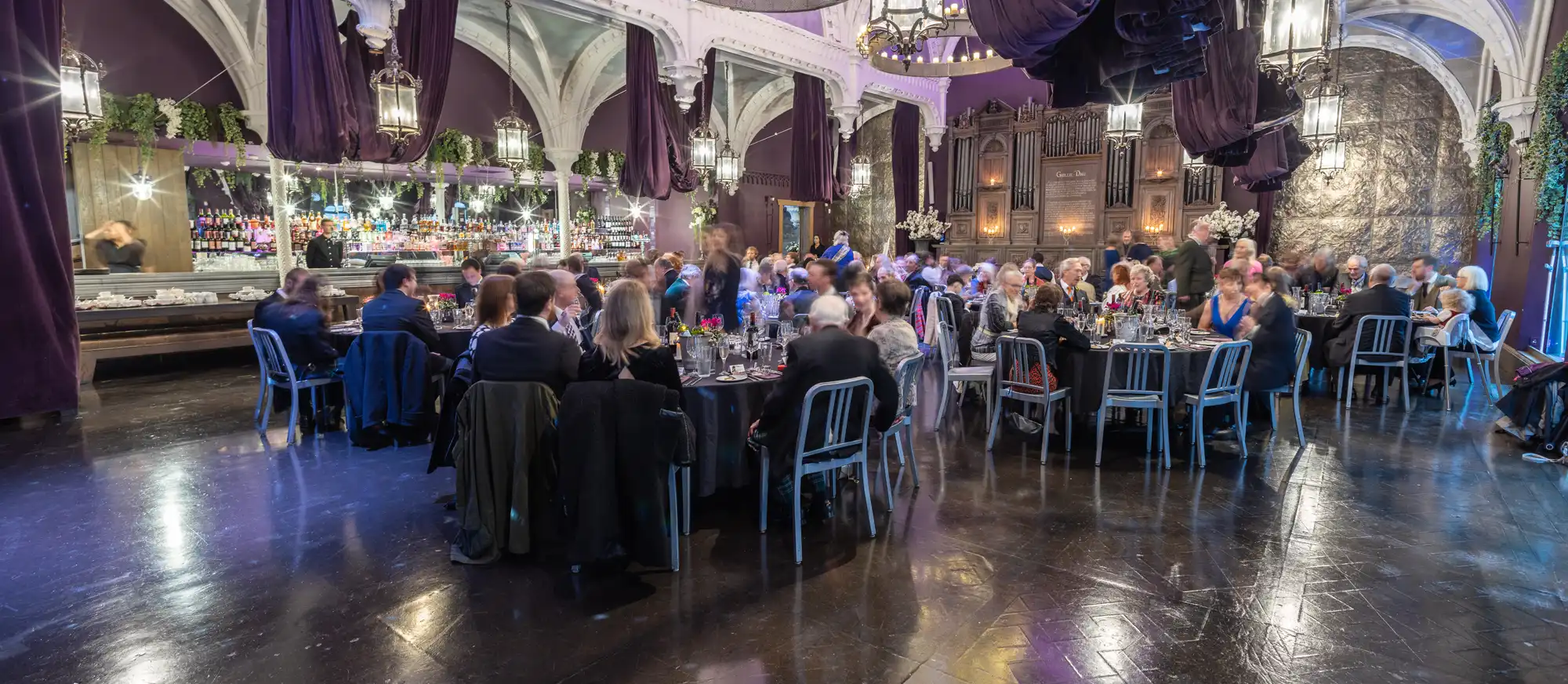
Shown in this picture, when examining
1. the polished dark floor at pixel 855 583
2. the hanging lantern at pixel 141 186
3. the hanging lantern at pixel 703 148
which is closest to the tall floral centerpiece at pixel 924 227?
the hanging lantern at pixel 703 148

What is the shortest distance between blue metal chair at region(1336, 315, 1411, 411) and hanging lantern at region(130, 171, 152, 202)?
1239 cm

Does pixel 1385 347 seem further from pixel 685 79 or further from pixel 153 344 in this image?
pixel 153 344

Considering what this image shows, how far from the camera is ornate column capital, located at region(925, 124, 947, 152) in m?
15.1

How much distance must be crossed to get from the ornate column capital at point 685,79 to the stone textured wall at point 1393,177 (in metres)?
9.39

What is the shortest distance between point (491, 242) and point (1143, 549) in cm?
1066

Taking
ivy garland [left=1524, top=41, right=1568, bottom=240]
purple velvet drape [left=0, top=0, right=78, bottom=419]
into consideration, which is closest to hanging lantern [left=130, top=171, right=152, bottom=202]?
purple velvet drape [left=0, top=0, right=78, bottom=419]

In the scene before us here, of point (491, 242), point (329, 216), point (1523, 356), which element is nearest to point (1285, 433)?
point (1523, 356)

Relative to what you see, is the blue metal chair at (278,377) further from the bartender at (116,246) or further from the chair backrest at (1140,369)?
the chair backrest at (1140,369)

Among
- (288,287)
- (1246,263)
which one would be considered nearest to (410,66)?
(288,287)

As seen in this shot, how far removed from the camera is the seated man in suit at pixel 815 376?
11.4ft

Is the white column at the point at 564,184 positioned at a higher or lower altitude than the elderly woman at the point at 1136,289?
higher

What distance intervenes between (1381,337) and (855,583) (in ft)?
19.0

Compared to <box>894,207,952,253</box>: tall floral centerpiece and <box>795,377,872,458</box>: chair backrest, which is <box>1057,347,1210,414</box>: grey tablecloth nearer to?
<box>795,377,872,458</box>: chair backrest

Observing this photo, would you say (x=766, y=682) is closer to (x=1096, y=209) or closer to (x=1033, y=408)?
(x=1033, y=408)
